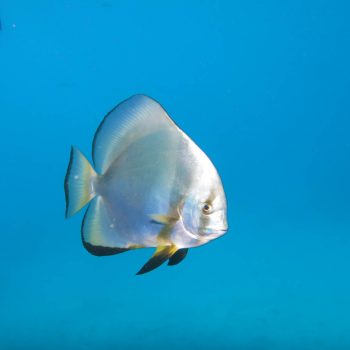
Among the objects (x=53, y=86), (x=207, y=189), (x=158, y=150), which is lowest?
(x=207, y=189)

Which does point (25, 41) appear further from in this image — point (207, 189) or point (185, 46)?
point (207, 189)

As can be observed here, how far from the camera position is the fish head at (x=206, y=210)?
1027 mm

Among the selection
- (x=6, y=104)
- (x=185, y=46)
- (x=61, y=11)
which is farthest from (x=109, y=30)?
(x=6, y=104)

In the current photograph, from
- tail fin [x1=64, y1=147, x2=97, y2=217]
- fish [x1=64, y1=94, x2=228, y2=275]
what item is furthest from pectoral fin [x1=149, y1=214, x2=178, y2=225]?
tail fin [x1=64, y1=147, x2=97, y2=217]

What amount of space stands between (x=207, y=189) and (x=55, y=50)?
18.0 feet

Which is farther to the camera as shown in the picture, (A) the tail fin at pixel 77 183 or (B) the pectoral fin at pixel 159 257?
(A) the tail fin at pixel 77 183

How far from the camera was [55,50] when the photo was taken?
5934 mm

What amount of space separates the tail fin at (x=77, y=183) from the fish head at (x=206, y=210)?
0.28m

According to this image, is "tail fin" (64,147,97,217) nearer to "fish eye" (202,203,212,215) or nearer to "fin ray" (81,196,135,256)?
"fin ray" (81,196,135,256)

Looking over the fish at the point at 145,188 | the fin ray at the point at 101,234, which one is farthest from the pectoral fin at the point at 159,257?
the fin ray at the point at 101,234

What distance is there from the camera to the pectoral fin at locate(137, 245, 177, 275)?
96cm

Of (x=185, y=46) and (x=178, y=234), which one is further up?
(x=185, y=46)

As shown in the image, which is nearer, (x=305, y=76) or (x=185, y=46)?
(x=185, y=46)

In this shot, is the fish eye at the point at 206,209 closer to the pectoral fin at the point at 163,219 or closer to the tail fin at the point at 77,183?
the pectoral fin at the point at 163,219
